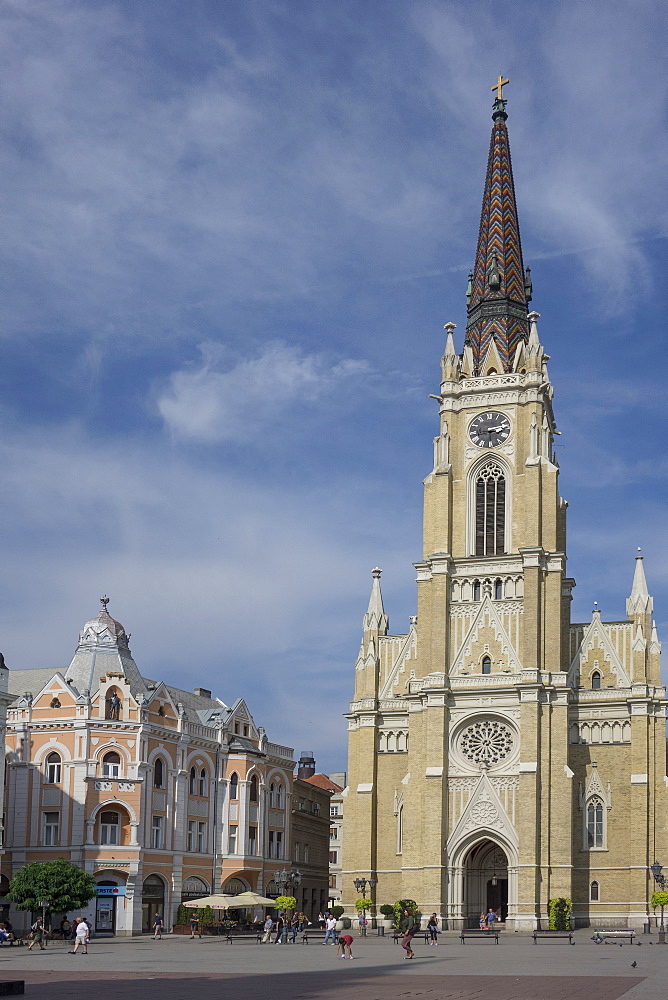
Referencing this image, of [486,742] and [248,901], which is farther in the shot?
[486,742]

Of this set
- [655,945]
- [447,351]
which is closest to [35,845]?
[655,945]

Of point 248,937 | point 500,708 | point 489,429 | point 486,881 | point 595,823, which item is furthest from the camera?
point 489,429

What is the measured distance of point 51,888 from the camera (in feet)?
193

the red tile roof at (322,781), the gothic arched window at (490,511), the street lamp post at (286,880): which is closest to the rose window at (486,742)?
the gothic arched window at (490,511)

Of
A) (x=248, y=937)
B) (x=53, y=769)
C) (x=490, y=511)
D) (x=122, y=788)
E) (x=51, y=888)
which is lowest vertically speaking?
(x=248, y=937)

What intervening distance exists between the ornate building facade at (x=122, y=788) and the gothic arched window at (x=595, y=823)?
21324 millimetres

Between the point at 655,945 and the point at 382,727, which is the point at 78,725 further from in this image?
the point at 655,945

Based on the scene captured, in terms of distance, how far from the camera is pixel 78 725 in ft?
227

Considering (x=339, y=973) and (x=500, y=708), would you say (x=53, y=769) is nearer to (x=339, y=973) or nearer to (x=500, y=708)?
(x=500, y=708)

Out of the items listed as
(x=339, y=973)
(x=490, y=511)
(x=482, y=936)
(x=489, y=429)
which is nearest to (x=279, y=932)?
(x=482, y=936)

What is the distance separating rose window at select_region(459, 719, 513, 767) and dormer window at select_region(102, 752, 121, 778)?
2158 cm

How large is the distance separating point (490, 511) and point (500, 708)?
44.5ft

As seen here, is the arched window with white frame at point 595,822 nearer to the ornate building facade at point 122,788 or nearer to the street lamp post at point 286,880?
the street lamp post at point 286,880

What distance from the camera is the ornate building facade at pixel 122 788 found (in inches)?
2694
